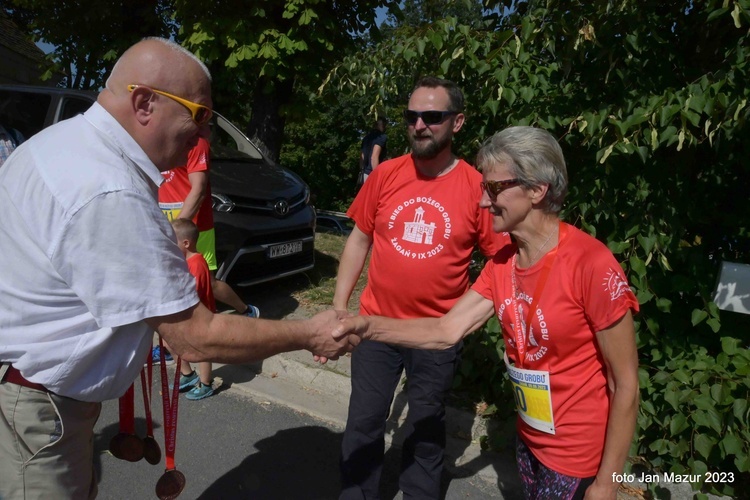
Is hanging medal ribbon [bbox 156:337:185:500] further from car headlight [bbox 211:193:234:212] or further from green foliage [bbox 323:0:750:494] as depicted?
car headlight [bbox 211:193:234:212]

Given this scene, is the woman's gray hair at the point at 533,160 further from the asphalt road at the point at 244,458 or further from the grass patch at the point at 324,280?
the grass patch at the point at 324,280

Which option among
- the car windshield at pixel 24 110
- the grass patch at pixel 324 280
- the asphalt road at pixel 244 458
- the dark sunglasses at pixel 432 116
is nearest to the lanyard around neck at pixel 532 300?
the dark sunglasses at pixel 432 116

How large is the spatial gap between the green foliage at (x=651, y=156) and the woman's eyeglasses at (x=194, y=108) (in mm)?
1924

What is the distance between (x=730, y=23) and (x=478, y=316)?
2194mm

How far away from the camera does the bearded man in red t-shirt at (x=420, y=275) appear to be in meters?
3.17

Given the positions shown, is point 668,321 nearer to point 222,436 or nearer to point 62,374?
point 222,436

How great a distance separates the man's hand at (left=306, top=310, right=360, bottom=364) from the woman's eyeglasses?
886 mm

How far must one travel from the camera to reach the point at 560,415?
88.7 inches

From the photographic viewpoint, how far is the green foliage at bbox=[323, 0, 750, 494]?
321 centimetres

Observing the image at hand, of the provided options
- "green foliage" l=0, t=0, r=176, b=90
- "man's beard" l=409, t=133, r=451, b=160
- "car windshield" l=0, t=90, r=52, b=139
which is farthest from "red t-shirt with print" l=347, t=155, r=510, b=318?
"green foliage" l=0, t=0, r=176, b=90

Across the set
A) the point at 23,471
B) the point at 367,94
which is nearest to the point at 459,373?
the point at 367,94

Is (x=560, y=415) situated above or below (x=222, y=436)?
above

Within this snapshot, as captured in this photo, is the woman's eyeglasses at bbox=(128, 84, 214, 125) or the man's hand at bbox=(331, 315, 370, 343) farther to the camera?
the man's hand at bbox=(331, 315, 370, 343)

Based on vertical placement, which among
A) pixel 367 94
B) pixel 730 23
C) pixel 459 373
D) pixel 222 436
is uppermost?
pixel 730 23
